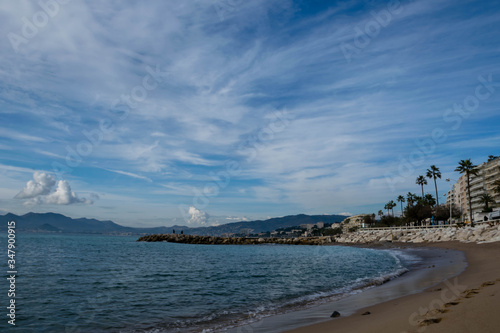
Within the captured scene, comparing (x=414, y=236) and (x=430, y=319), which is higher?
(x=430, y=319)

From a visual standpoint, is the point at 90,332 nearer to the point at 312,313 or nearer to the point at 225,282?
the point at 312,313

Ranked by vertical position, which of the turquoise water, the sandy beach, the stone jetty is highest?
the sandy beach

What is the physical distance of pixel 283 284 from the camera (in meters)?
20.3

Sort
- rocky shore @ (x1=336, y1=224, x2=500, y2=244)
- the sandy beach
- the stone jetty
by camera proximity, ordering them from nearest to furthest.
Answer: the sandy beach → rocky shore @ (x1=336, y1=224, x2=500, y2=244) → the stone jetty

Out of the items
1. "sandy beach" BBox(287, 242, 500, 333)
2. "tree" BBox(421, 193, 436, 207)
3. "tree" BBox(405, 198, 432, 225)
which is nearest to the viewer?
"sandy beach" BBox(287, 242, 500, 333)

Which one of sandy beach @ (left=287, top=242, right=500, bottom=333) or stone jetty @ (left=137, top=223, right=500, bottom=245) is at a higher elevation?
sandy beach @ (left=287, top=242, right=500, bottom=333)

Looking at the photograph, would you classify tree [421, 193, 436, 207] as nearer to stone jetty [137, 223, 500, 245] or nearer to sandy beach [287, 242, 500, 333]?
stone jetty [137, 223, 500, 245]

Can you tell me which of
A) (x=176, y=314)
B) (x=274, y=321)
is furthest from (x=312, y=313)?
(x=176, y=314)

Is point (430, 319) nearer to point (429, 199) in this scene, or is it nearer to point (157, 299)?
point (157, 299)

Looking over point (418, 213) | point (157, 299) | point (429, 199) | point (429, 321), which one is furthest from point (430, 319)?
point (429, 199)

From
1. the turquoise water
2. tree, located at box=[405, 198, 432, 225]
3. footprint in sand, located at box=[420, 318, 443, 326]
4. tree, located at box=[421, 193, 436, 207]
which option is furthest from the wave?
tree, located at box=[421, 193, 436, 207]

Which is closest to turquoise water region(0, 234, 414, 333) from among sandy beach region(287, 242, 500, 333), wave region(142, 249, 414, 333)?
wave region(142, 249, 414, 333)

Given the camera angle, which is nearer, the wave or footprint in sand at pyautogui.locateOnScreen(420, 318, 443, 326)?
footprint in sand at pyautogui.locateOnScreen(420, 318, 443, 326)

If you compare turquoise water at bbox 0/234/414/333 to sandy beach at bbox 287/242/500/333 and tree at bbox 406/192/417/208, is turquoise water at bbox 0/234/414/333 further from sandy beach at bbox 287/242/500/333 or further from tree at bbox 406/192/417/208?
tree at bbox 406/192/417/208
